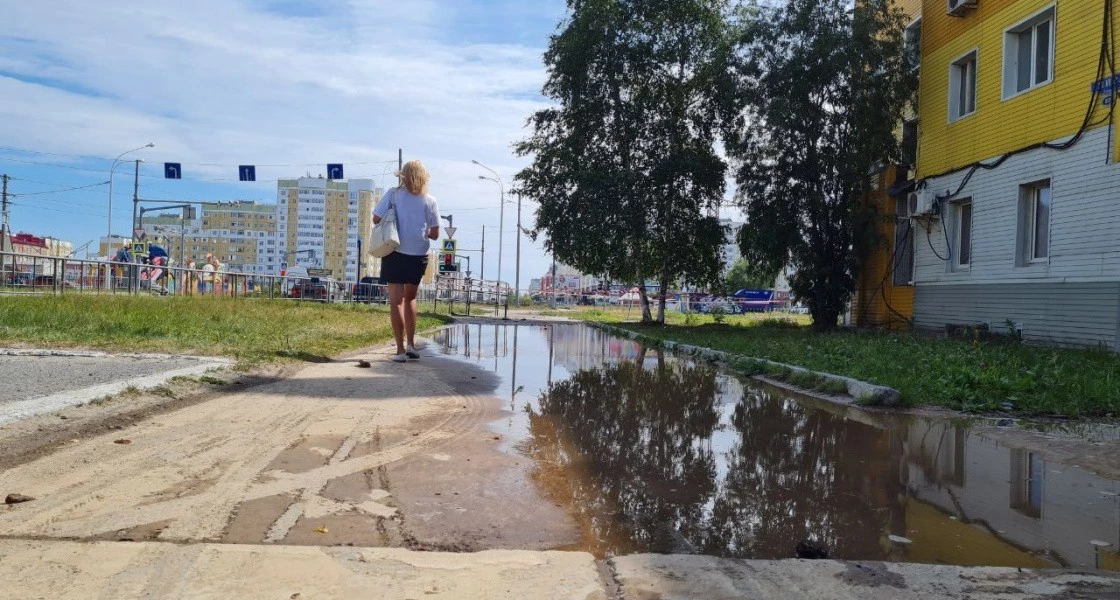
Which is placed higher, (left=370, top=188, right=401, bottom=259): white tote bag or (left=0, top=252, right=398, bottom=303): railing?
(left=370, top=188, right=401, bottom=259): white tote bag

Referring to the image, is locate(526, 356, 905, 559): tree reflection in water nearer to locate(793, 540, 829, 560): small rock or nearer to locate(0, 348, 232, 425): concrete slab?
locate(793, 540, 829, 560): small rock

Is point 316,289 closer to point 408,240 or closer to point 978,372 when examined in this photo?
point 408,240

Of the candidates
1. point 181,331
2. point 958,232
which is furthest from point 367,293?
point 181,331

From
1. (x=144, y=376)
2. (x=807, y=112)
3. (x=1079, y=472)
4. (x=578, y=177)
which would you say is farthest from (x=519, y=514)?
(x=578, y=177)

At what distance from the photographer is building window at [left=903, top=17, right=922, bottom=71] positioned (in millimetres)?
17406

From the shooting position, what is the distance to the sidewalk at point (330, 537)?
221cm

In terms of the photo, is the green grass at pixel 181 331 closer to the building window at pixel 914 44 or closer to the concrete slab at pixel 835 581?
the concrete slab at pixel 835 581

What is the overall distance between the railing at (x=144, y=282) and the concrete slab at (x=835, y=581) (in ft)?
55.4

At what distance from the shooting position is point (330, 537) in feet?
8.49

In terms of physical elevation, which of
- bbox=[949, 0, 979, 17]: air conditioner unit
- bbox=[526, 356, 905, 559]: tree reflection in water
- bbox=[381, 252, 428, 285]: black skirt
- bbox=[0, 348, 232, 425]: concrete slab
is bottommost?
bbox=[526, 356, 905, 559]: tree reflection in water

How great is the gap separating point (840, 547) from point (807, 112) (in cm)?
1658

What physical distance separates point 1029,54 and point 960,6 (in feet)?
6.75

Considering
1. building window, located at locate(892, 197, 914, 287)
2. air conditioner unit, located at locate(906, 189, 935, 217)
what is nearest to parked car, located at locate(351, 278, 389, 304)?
building window, located at locate(892, 197, 914, 287)

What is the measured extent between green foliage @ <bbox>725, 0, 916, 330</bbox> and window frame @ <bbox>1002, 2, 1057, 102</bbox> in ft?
10.6
